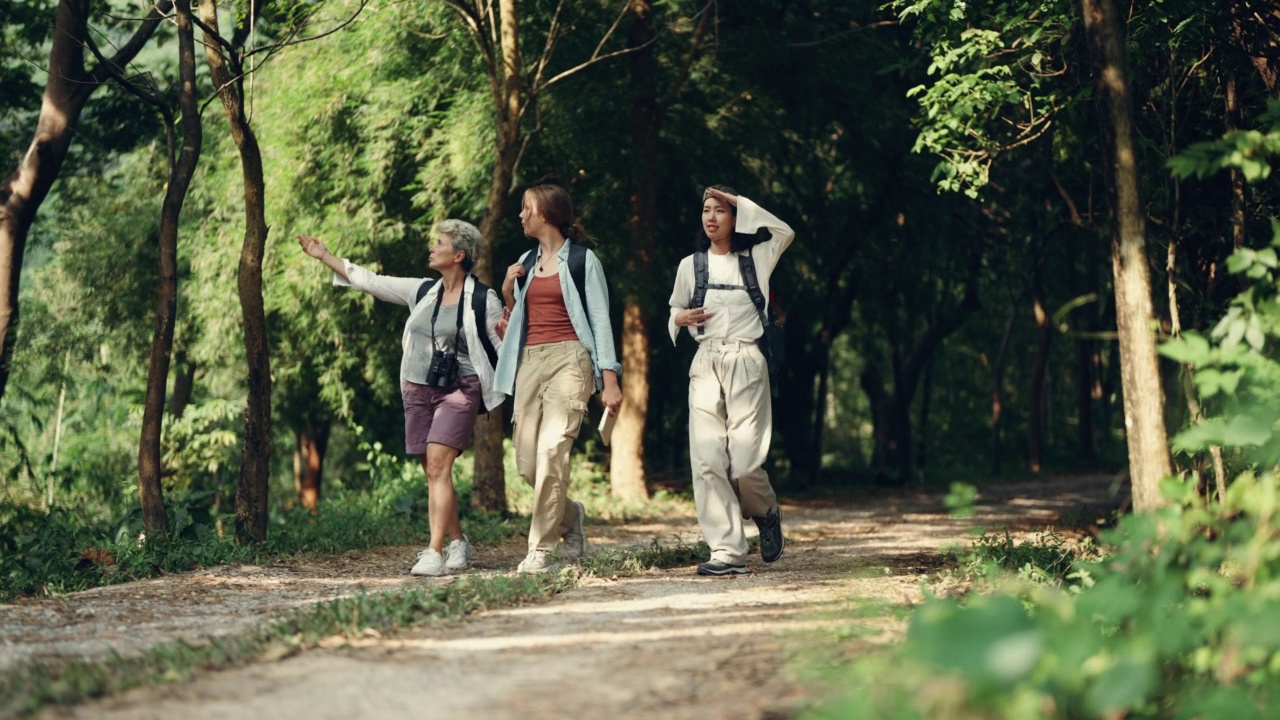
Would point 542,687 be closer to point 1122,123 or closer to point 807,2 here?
point 1122,123

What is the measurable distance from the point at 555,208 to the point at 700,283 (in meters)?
1.04

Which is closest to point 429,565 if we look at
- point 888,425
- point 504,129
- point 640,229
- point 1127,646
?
point 1127,646

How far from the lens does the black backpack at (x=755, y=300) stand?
8.70 metres

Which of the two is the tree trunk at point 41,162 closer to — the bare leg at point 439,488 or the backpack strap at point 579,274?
the bare leg at point 439,488

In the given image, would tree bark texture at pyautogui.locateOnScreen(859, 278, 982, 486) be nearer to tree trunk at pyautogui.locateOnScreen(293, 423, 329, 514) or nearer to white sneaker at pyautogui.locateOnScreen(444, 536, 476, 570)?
tree trunk at pyautogui.locateOnScreen(293, 423, 329, 514)

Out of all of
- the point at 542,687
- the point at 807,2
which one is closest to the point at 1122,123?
the point at 542,687

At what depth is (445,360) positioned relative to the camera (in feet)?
29.0

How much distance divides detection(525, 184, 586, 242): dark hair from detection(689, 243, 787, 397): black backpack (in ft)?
2.59

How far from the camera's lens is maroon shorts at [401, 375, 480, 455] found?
28.8ft

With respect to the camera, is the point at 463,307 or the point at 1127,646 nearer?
the point at 1127,646

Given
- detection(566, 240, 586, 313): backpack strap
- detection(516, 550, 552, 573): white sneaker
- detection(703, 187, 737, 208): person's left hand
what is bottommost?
detection(516, 550, 552, 573): white sneaker

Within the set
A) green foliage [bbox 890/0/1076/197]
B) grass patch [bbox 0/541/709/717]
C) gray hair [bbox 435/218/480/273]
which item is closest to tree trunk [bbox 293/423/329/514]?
green foliage [bbox 890/0/1076/197]

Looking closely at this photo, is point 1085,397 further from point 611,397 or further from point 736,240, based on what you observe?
point 611,397

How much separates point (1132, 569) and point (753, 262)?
3.92m
